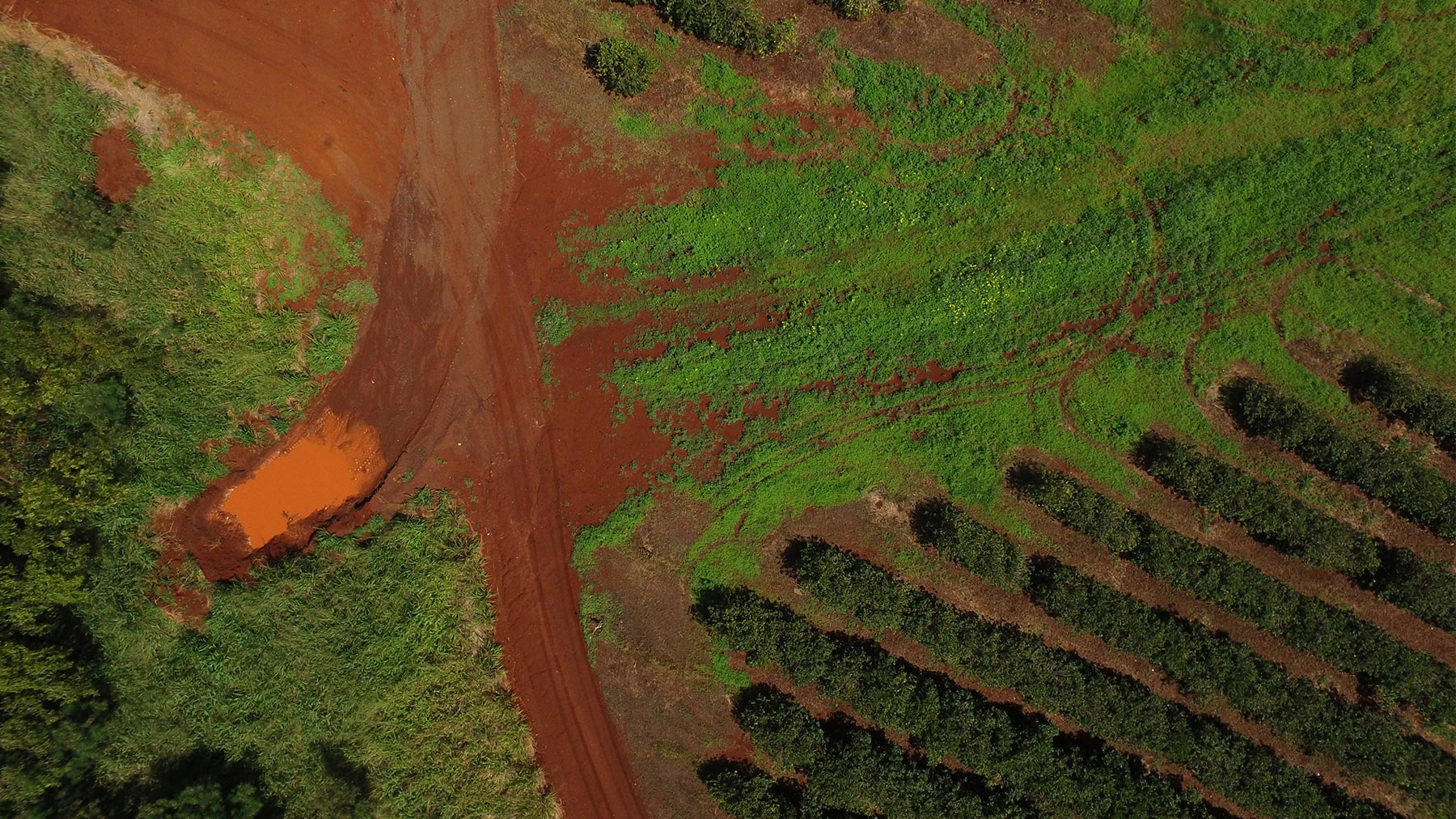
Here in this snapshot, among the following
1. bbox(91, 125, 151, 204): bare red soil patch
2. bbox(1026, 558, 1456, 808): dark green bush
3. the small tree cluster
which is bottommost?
bbox(1026, 558, 1456, 808): dark green bush

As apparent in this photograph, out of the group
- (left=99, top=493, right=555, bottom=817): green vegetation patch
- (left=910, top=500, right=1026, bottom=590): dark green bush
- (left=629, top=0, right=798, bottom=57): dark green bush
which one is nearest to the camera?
(left=910, top=500, right=1026, bottom=590): dark green bush

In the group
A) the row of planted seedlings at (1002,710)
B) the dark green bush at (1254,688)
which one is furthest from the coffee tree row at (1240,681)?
the row of planted seedlings at (1002,710)

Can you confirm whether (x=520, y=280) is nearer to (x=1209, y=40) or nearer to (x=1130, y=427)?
(x=1130, y=427)

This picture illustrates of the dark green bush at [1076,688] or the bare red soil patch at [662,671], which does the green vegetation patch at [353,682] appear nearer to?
the bare red soil patch at [662,671]

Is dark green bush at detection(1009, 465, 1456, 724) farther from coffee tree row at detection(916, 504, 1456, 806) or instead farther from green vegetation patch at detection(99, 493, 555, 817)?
green vegetation patch at detection(99, 493, 555, 817)

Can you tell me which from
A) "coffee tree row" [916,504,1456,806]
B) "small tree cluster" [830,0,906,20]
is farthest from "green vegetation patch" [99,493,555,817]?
"small tree cluster" [830,0,906,20]

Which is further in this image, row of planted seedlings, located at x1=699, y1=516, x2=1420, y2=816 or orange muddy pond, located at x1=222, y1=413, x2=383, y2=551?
orange muddy pond, located at x1=222, y1=413, x2=383, y2=551
